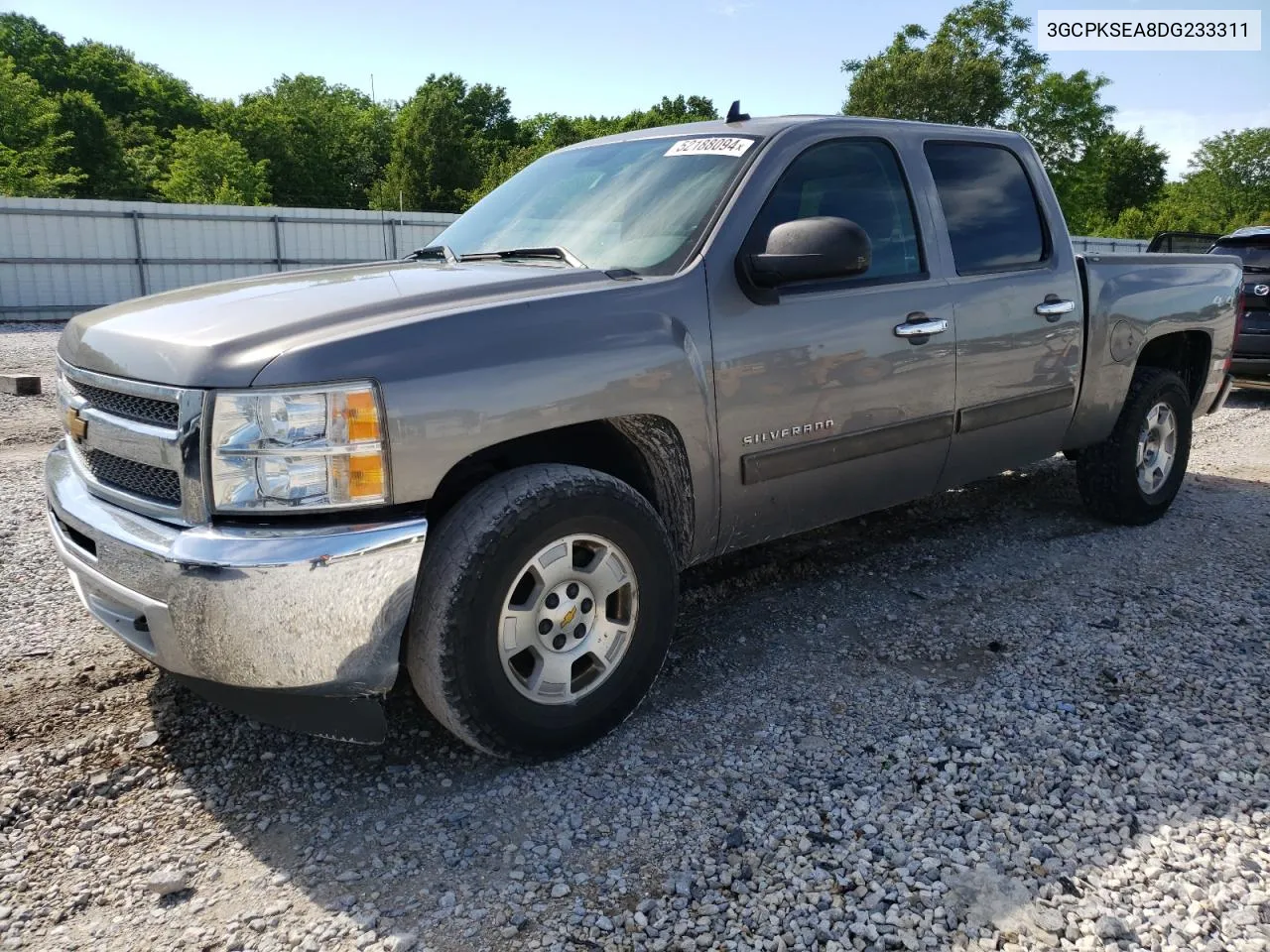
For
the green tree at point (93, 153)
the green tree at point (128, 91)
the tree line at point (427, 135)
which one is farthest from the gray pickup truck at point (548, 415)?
the green tree at point (128, 91)

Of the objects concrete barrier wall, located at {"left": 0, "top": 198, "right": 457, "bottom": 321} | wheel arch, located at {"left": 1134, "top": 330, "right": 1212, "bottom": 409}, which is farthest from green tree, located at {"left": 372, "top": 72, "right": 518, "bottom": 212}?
wheel arch, located at {"left": 1134, "top": 330, "right": 1212, "bottom": 409}

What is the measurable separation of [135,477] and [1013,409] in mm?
3329

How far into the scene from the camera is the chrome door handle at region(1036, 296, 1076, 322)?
4203mm

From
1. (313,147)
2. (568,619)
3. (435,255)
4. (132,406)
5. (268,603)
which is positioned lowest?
(568,619)

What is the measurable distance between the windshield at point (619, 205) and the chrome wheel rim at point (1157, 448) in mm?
2937

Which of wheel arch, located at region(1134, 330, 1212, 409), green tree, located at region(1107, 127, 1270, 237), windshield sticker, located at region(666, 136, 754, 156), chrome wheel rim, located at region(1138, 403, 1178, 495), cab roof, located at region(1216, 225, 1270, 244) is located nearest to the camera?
windshield sticker, located at region(666, 136, 754, 156)

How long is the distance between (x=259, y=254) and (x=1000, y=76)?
3384 centimetres

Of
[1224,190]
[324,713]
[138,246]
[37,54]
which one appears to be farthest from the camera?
[37,54]

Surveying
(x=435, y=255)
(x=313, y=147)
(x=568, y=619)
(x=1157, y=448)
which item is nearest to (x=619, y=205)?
(x=435, y=255)

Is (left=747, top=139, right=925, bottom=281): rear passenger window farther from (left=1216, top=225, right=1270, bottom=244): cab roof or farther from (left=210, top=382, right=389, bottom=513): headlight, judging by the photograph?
(left=1216, top=225, right=1270, bottom=244): cab roof

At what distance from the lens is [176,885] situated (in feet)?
7.58

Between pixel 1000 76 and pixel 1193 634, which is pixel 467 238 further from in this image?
pixel 1000 76

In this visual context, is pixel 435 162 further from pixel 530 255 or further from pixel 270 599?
pixel 270 599

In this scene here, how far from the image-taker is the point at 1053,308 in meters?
4.25
